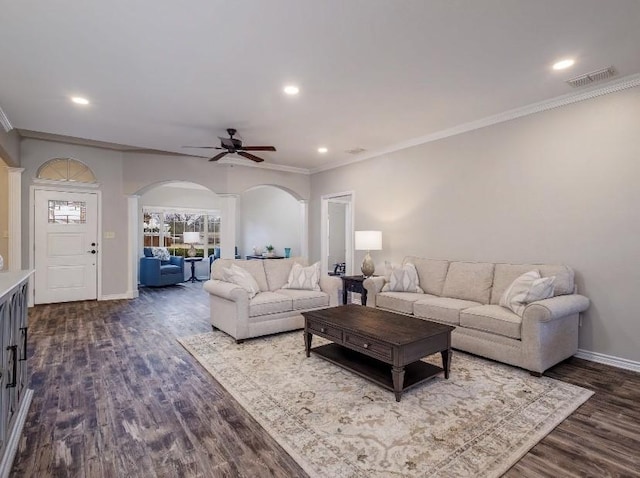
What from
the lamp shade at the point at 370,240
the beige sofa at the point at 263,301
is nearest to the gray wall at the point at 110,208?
the beige sofa at the point at 263,301

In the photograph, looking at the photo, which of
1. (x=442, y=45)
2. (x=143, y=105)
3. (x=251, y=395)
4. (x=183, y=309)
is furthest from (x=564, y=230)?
(x=183, y=309)

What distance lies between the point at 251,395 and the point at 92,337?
266cm

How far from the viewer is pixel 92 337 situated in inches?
163

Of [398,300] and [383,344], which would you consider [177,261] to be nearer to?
[398,300]

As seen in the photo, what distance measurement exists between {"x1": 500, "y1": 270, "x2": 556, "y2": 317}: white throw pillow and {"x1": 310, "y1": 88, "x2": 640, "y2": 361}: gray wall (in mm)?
573

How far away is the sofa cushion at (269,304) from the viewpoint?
3909 millimetres

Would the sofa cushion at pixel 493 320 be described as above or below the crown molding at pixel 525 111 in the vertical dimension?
below

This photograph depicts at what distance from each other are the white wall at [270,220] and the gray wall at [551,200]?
4978 mm

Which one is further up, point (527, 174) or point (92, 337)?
point (527, 174)

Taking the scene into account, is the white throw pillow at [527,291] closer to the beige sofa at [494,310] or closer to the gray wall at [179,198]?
the beige sofa at [494,310]

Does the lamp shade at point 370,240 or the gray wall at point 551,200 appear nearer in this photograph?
the gray wall at point 551,200

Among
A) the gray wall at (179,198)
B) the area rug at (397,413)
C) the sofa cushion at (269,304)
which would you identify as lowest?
the area rug at (397,413)

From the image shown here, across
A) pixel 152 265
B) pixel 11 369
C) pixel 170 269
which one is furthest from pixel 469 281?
pixel 152 265

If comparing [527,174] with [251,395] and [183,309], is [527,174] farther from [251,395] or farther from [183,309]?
[183,309]
